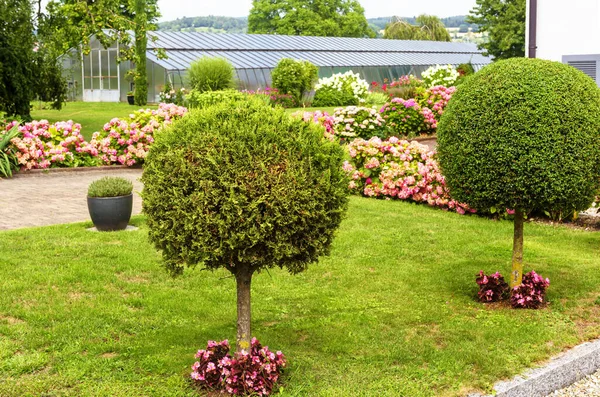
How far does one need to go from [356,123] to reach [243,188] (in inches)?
524

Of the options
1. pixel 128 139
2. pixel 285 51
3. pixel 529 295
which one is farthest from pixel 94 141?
pixel 285 51

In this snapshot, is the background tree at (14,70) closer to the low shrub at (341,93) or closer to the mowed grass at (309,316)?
the mowed grass at (309,316)

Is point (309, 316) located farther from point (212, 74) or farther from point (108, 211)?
point (212, 74)

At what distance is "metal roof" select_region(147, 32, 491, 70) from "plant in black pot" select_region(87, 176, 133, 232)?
73.3 ft

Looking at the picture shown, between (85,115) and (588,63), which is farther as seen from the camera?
(85,115)

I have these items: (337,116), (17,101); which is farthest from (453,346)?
(17,101)

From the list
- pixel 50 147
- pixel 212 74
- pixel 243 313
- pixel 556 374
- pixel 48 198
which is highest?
pixel 212 74

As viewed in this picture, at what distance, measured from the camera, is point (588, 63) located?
15.7m

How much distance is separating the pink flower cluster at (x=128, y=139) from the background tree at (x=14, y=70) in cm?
413

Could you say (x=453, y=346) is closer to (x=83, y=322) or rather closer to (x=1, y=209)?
(x=83, y=322)

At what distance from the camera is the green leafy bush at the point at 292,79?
32.4 meters

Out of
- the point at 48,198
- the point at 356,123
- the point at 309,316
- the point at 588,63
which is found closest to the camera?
the point at 309,316

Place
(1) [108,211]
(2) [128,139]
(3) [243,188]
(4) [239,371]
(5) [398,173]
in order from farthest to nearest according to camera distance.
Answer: (2) [128,139], (5) [398,173], (1) [108,211], (4) [239,371], (3) [243,188]

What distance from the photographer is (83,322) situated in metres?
6.15
